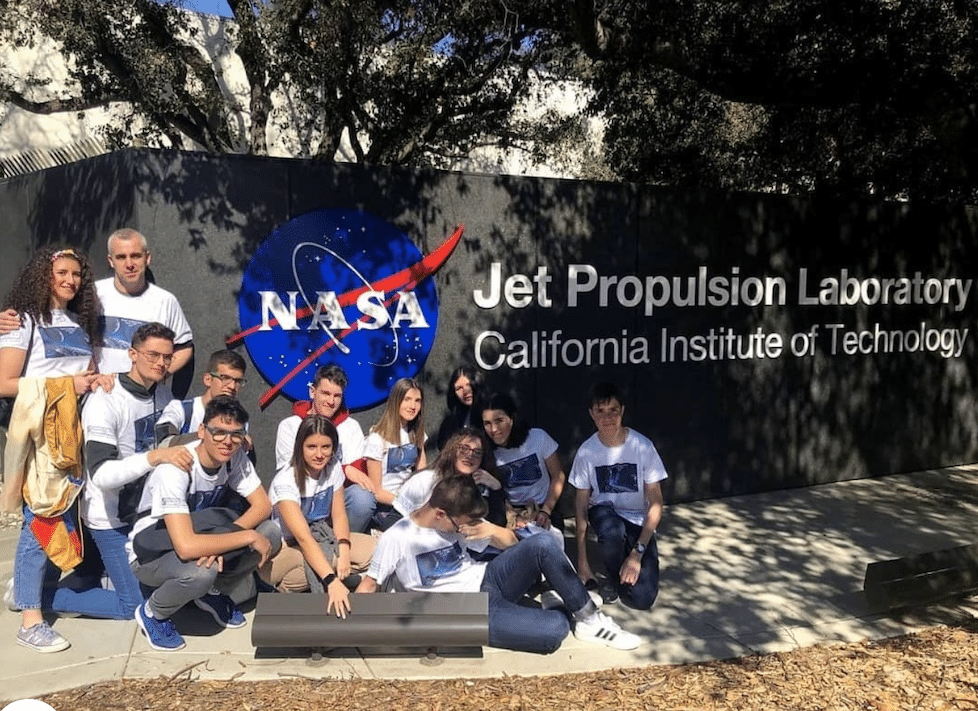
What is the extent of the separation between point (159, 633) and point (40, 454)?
3.66 feet

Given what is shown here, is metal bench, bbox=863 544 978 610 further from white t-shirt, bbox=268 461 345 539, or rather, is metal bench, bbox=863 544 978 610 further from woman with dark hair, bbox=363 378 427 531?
white t-shirt, bbox=268 461 345 539

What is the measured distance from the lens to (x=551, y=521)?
19.3ft

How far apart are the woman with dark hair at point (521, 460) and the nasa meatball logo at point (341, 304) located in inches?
39.9

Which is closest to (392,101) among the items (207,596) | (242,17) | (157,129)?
(242,17)

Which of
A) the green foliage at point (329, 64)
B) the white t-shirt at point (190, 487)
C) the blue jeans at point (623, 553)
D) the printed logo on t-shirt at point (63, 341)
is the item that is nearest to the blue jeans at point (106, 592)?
the white t-shirt at point (190, 487)

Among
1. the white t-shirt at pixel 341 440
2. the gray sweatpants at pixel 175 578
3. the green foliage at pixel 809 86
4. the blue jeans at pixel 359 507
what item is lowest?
the gray sweatpants at pixel 175 578

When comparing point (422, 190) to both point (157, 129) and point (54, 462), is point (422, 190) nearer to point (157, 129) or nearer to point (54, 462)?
point (54, 462)

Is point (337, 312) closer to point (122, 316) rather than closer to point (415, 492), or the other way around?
point (122, 316)

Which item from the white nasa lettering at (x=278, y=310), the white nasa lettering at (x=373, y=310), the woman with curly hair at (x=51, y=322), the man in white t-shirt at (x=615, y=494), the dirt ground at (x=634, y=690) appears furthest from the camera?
the white nasa lettering at (x=373, y=310)

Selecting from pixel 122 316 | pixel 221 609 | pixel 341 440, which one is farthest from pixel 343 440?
pixel 122 316

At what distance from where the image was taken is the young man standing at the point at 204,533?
14.8ft

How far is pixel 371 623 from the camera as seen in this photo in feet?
14.5

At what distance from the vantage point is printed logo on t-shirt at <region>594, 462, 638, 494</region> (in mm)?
5539

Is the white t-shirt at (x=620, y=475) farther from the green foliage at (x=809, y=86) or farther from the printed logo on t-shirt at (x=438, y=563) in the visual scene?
the green foliage at (x=809, y=86)
